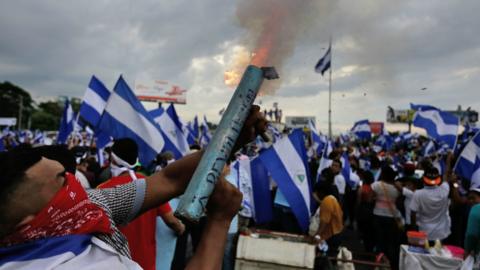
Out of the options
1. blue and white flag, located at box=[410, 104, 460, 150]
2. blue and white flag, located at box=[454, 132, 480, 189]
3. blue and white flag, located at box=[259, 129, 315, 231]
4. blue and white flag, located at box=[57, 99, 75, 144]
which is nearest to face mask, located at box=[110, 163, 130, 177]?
blue and white flag, located at box=[259, 129, 315, 231]

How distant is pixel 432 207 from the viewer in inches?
242

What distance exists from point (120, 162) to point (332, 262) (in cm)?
331

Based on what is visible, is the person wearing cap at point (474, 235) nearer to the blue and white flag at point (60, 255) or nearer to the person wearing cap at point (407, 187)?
the person wearing cap at point (407, 187)

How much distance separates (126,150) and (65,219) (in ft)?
8.36

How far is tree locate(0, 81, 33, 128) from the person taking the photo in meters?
65.8

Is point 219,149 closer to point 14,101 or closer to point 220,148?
point 220,148

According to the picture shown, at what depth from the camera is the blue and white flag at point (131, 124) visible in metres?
6.36

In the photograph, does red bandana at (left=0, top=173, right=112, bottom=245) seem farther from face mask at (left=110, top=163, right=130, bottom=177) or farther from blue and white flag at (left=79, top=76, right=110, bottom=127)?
blue and white flag at (left=79, top=76, right=110, bottom=127)

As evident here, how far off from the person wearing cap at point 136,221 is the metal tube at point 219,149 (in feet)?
5.15

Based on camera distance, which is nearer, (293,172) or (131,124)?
(293,172)

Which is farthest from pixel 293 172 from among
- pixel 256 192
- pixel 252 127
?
pixel 252 127

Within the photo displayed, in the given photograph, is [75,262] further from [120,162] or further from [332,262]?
[332,262]

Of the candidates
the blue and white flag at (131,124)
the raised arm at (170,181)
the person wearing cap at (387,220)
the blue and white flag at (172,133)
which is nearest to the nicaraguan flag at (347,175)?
the person wearing cap at (387,220)

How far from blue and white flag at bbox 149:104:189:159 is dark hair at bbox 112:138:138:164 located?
448cm
